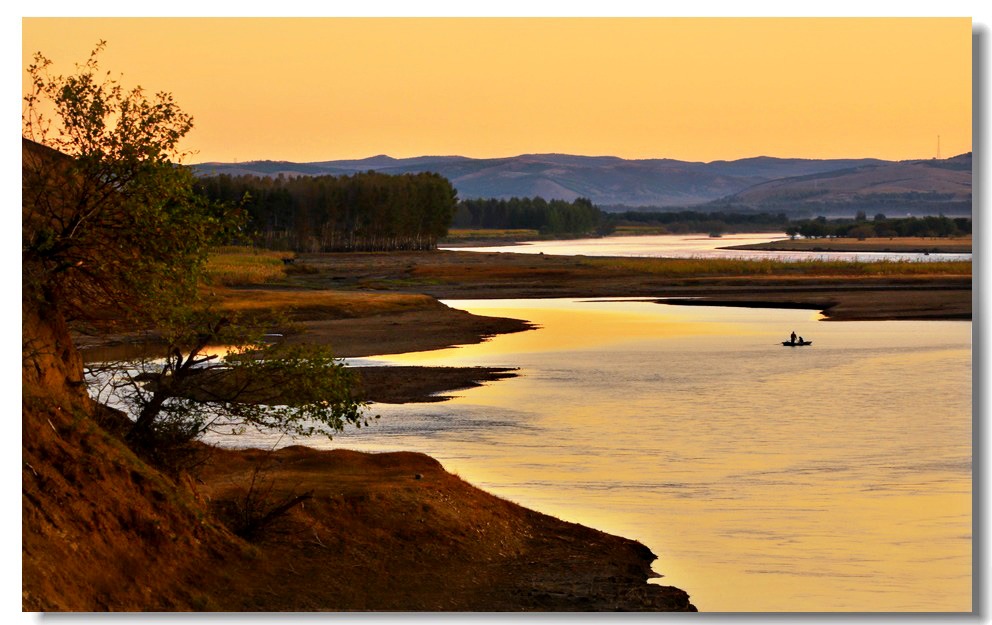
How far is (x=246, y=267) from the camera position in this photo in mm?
99188

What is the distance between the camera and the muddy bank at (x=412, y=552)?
16.6 metres

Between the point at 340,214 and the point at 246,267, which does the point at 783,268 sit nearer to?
the point at 246,267

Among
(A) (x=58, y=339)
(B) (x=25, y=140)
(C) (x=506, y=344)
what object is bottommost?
(C) (x=506, y=344)

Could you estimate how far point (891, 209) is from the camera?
130 meters

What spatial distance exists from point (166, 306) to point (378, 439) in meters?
13.1

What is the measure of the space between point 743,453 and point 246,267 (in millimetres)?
74042

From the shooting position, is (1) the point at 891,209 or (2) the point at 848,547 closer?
(2) the point at 848,547

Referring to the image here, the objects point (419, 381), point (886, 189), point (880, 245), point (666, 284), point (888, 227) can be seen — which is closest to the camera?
point (419, 381)

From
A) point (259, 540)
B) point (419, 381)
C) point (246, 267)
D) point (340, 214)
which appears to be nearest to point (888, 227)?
point (340, 214)

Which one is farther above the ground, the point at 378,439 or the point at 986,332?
the point at 986,332

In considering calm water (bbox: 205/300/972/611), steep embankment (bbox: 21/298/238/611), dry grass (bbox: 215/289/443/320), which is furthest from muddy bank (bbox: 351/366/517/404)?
steep embankment (bbox: 21/298/238/611)

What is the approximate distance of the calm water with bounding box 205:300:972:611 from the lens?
64.0 ft

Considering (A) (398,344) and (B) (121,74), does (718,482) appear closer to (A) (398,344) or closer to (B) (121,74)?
(B) (121,74)
